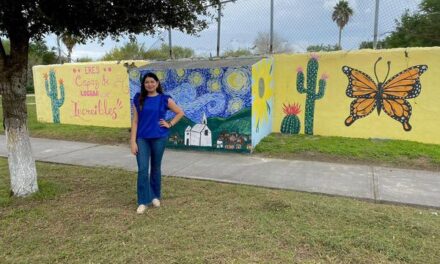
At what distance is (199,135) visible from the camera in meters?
7.37

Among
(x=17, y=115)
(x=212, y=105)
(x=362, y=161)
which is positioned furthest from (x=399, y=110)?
(x=17, y=115)

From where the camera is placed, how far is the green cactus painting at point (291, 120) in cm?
819

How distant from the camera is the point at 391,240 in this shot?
3.27 m

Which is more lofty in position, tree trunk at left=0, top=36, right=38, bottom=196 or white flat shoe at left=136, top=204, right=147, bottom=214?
tree trunk at left=0, top=36, right=38, bottom=196

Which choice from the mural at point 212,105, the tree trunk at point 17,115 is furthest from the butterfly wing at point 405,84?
the tree trunk at point 17,115

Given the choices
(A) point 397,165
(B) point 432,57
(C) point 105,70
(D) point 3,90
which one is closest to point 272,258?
(D) point 3,90

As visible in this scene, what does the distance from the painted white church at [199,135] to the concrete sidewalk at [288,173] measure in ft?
0.79

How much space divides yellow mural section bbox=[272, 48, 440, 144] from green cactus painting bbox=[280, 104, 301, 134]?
0.10m

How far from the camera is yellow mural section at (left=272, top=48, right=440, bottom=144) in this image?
7086 mm

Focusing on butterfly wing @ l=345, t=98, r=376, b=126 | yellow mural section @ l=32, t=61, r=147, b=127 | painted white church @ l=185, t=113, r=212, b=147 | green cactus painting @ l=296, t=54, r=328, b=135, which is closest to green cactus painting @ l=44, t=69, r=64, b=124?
yellow mural section @ l=32, t=61, r=147, b=127

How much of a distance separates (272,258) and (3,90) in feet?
11.7

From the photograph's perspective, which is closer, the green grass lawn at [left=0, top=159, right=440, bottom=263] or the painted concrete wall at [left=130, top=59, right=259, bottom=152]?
the green grass lawn at [left=0, top=159, right=440, bottom=263]

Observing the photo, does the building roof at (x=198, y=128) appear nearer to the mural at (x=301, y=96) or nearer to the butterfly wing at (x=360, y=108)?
the mural at (x=301, y=96)

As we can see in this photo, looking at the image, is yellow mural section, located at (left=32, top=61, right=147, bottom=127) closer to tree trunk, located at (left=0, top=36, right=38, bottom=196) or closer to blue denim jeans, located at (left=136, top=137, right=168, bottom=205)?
tree trunk, located at (left=0, top=36, right=38, bottom=196)
